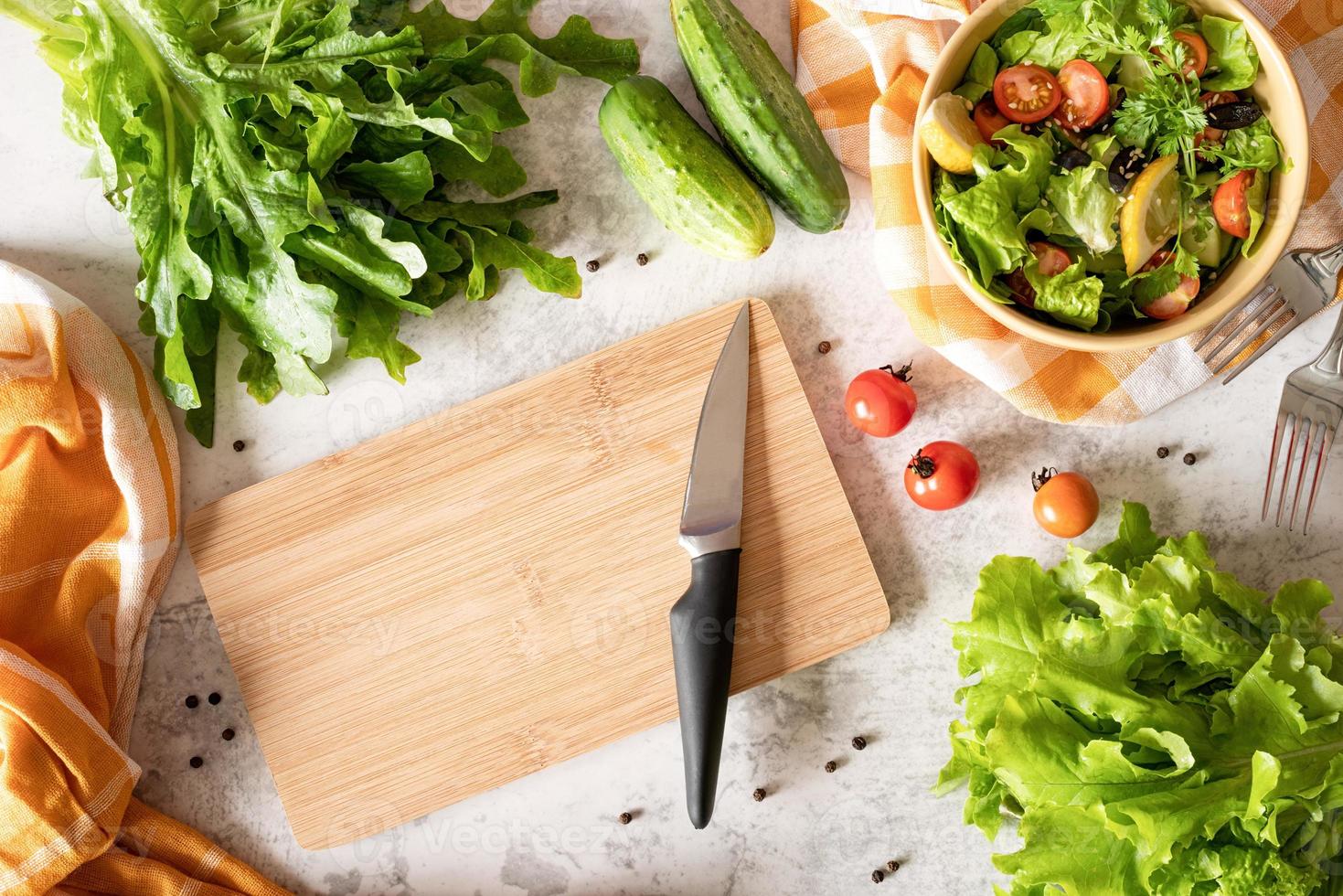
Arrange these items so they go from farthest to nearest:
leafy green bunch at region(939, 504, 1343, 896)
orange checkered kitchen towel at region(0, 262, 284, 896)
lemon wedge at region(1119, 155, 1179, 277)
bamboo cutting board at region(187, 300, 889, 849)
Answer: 1. bamboo cutting board at region(187, 300, 889, 849)
2. orange checkered kitchen towel at region(0, 262, 284, 896)
3. lemon wedge at region(1119, 155, 1179, 277)
4. leafy green bunch at region(939, 504, 1343, 896)

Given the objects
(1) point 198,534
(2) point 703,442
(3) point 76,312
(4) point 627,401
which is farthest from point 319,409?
(2) point 703,442

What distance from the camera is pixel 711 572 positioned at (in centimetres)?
146

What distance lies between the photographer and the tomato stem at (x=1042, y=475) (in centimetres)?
153

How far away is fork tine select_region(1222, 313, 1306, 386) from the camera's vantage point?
57.2 inches

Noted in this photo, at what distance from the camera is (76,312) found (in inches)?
58.7

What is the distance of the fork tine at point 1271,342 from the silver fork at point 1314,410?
6 cm

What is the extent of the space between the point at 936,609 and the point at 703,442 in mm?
470

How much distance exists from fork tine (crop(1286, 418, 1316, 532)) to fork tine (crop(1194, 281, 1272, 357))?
19 centimetres

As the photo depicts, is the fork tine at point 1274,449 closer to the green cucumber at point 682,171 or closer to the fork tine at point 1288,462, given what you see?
the fork tine at point 1288,462

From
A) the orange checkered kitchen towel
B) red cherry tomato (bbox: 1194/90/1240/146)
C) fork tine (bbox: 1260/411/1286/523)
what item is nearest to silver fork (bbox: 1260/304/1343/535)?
fork tine (bbox: 1260/411/1286/523)

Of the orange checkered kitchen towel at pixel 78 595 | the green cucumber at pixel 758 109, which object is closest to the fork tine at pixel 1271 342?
the green cucumber at pixel 758 109

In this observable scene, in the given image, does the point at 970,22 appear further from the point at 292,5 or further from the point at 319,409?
the point at 319,409

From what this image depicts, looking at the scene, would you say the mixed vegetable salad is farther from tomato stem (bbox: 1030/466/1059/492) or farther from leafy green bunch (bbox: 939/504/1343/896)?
leafy green bunch (bbox: 939/504/1343/896)

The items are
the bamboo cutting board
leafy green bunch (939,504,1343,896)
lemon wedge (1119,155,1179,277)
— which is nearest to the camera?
leafy green bunch (939,504,1343,896)
